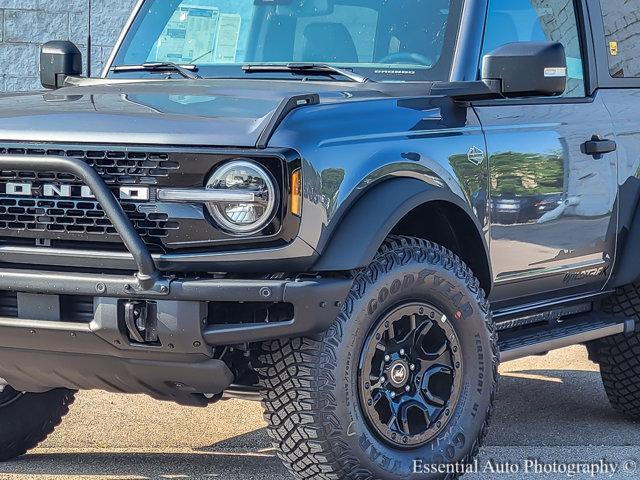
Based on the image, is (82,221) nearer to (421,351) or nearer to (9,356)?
(9,356)

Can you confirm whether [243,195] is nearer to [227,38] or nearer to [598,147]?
[227,38]

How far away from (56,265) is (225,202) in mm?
558

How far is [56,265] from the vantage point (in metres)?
3.82

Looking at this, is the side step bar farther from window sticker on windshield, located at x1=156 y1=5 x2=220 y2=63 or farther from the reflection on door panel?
window sticker on windshield, located at x1=156 y1=5 x2=220 y2=63

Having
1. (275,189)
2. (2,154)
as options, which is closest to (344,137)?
(275,189)

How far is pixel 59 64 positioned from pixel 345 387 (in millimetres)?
2160

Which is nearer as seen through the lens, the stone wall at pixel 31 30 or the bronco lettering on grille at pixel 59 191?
the bronco lettering on grille at pixel 59 191

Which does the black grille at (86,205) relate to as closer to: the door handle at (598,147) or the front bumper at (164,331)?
the front bumper at (164,331)

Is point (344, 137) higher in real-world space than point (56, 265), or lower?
higher

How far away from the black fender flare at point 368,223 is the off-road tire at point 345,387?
117 millimetres

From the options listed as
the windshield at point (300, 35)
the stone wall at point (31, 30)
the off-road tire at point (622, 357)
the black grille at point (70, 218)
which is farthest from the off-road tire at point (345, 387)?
the stone wall at point (31, 30)

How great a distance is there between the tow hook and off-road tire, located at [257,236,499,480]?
1.27ft

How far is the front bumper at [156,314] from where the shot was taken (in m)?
3.60

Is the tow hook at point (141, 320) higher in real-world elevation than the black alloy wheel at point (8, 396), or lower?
higher
